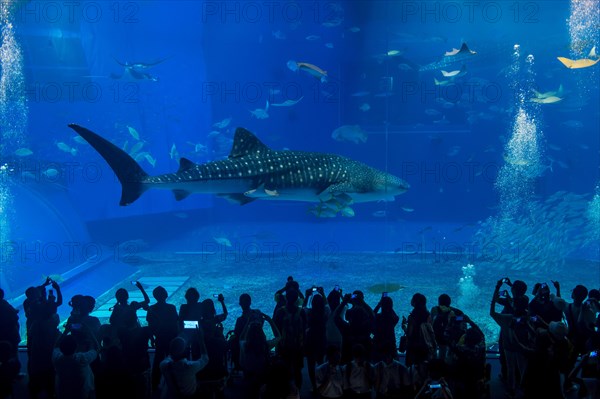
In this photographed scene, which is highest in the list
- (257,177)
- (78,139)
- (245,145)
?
(78,139)

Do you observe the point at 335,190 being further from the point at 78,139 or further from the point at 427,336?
the point at 78,139

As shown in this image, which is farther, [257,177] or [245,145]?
[245,145]

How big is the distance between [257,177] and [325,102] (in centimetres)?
1877

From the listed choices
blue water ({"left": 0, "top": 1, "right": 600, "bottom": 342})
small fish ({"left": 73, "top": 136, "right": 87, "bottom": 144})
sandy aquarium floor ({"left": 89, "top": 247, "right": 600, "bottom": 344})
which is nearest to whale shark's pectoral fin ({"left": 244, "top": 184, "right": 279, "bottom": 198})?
sandy aquarium floor ({"left": 89, "top": 247, "right": 600, "bottom": 344})

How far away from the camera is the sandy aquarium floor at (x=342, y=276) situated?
9805 mm

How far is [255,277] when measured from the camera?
12477 millimetres

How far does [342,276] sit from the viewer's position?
12.3m

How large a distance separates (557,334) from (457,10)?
23.8 metres

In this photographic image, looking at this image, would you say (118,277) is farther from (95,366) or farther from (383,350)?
(383,350)

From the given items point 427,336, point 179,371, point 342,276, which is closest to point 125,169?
point 179,371

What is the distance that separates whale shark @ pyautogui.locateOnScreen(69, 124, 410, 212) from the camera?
5.25 metres

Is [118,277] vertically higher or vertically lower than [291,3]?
lower

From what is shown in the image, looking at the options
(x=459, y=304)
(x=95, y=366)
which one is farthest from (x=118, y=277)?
(x=95, y=366)

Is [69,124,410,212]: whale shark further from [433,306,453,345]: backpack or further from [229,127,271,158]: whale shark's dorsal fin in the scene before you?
[433,306,453,345]: backpack
